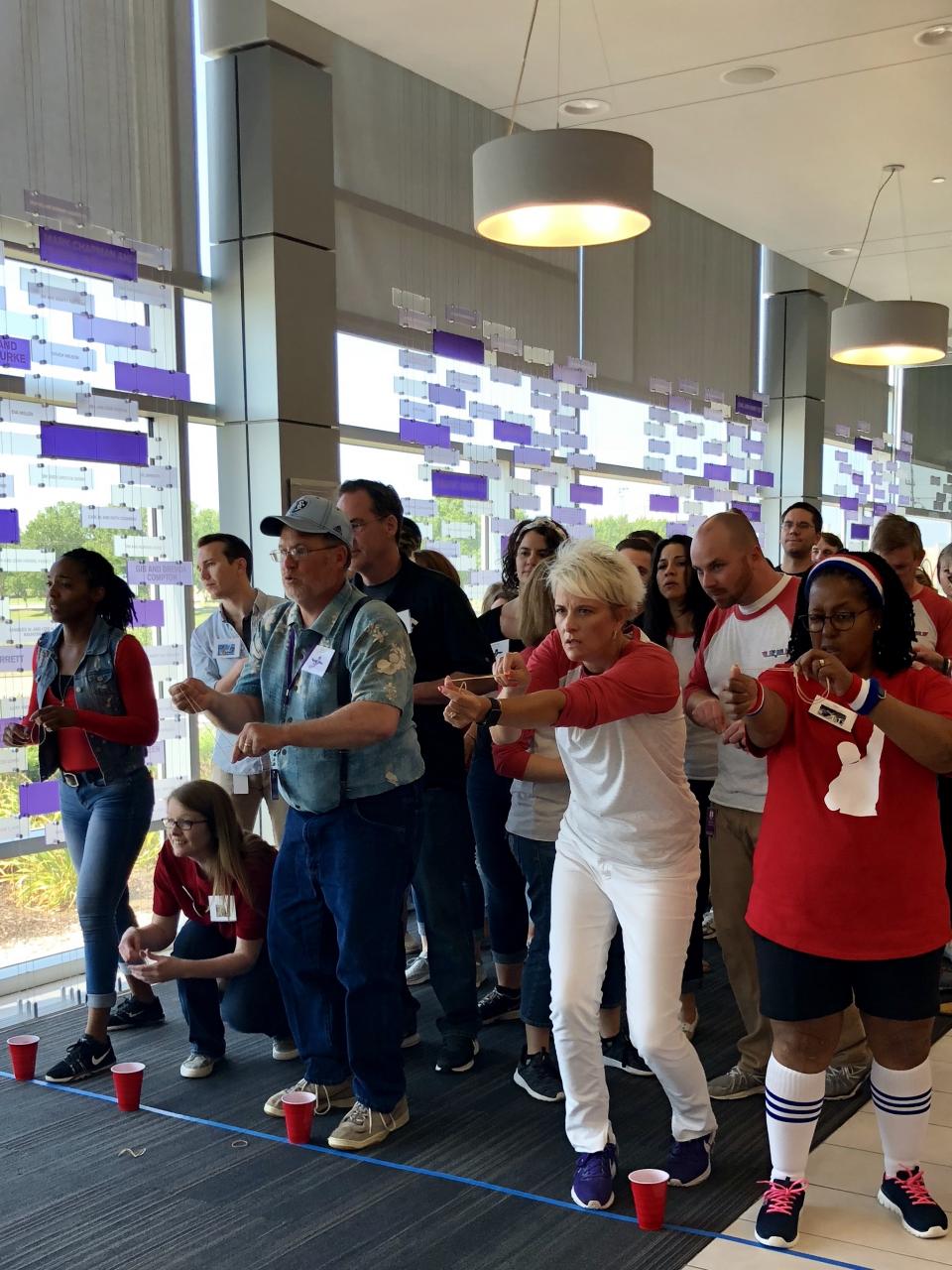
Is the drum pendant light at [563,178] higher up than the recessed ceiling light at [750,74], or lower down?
lower down

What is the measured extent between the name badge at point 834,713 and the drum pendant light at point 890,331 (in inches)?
243

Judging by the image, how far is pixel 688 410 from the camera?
9594 millimetres

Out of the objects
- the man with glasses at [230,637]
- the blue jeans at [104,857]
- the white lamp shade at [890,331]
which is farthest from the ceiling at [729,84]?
the blue jeans at [104,857]

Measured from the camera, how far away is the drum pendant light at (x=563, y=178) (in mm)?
4441

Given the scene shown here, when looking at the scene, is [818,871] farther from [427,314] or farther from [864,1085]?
[427,314]

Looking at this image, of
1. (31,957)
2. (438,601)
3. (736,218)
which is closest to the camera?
(438,601)

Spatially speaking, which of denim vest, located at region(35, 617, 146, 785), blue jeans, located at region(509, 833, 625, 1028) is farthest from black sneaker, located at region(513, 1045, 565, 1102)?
denim vest, located at region(35, 617, 146, 785)

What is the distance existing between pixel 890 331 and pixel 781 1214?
6.53m

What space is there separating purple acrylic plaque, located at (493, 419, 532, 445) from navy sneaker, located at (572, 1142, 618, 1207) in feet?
16.5

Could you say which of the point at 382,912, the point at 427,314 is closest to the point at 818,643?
the point at 382,912

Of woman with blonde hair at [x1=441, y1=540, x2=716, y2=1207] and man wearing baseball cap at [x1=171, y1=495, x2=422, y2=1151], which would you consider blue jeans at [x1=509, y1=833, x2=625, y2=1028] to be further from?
woman with blonde hair at [x1=441, y1=540, x2=716, y2=1207]

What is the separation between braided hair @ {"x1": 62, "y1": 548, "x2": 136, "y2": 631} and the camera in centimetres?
404

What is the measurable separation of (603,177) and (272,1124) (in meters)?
3.45

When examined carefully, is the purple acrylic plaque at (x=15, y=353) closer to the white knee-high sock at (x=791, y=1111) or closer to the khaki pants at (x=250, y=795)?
the khaki pants at (x=250, y=795)
